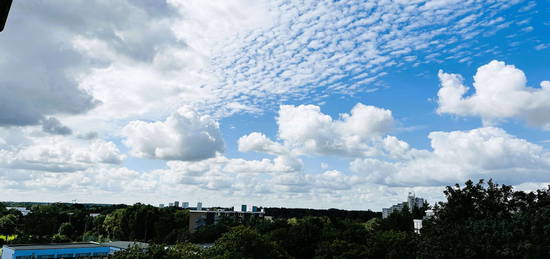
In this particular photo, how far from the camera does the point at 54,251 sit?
5597 centimetres

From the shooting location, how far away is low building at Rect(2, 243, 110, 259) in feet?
172

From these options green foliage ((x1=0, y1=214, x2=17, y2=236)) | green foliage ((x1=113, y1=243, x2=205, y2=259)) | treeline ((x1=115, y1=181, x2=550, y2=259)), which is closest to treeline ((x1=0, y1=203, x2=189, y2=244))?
green foliage ((x1=0, y1=214, x2=17, y2=236))

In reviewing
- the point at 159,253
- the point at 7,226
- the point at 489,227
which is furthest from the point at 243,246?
the point at 7,226

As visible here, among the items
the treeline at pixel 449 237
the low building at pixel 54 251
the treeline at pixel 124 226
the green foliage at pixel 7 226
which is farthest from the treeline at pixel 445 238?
the green foliage at pixel 7 226

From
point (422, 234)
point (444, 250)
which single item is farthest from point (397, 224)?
point (444, 250)

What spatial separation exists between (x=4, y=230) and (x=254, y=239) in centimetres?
8441

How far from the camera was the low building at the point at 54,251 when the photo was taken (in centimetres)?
5238

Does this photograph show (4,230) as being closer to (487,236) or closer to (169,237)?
(169,237)

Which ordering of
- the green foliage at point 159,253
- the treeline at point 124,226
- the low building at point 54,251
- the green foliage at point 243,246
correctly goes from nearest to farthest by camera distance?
the green foliage at point 159,253 → the green foliage at point 243,246 → the low building at point 54,251 → the treeline at point 124,226

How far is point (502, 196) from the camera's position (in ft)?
114

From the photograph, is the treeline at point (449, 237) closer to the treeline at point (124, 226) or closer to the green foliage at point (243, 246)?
the green foliage at point (243, 246)

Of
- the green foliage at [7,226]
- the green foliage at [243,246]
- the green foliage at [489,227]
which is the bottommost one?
the green foliage at [7,226]

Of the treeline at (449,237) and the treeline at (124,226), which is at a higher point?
the treeline at (449,237)

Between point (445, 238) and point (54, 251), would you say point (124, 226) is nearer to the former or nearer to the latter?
point (54, 251)
